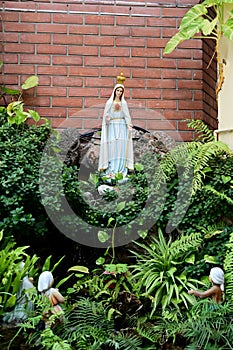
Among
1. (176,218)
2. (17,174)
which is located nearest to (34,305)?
(17,174)

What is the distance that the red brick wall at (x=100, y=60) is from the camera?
22.2ft

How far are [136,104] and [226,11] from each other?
1.83 metres

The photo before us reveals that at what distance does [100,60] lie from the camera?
22.5 feet

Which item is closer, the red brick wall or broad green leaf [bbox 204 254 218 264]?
broad green leaf [bbox 204 254 218 264]

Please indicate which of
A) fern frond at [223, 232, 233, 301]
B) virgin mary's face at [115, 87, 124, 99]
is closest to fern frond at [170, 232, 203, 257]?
fern frond at [223, 232, 233, 301]

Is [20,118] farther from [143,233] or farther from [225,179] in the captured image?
[225,179]

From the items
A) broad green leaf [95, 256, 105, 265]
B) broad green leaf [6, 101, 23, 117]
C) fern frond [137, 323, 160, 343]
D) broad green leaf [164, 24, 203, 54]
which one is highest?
broad green leaf [164, 24, 203, 54]

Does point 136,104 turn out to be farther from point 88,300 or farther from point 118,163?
point 88,300

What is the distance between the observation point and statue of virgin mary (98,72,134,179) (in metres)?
6.02

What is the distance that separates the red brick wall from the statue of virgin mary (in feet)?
2.17

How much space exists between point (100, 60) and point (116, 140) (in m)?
1.27

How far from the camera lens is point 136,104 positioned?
684 centimetres

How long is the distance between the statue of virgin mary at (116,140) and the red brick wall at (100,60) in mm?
662

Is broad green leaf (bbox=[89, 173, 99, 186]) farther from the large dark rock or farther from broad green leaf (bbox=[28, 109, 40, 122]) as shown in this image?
broad green leaf (bbox=[28, 109, 40, 122])
